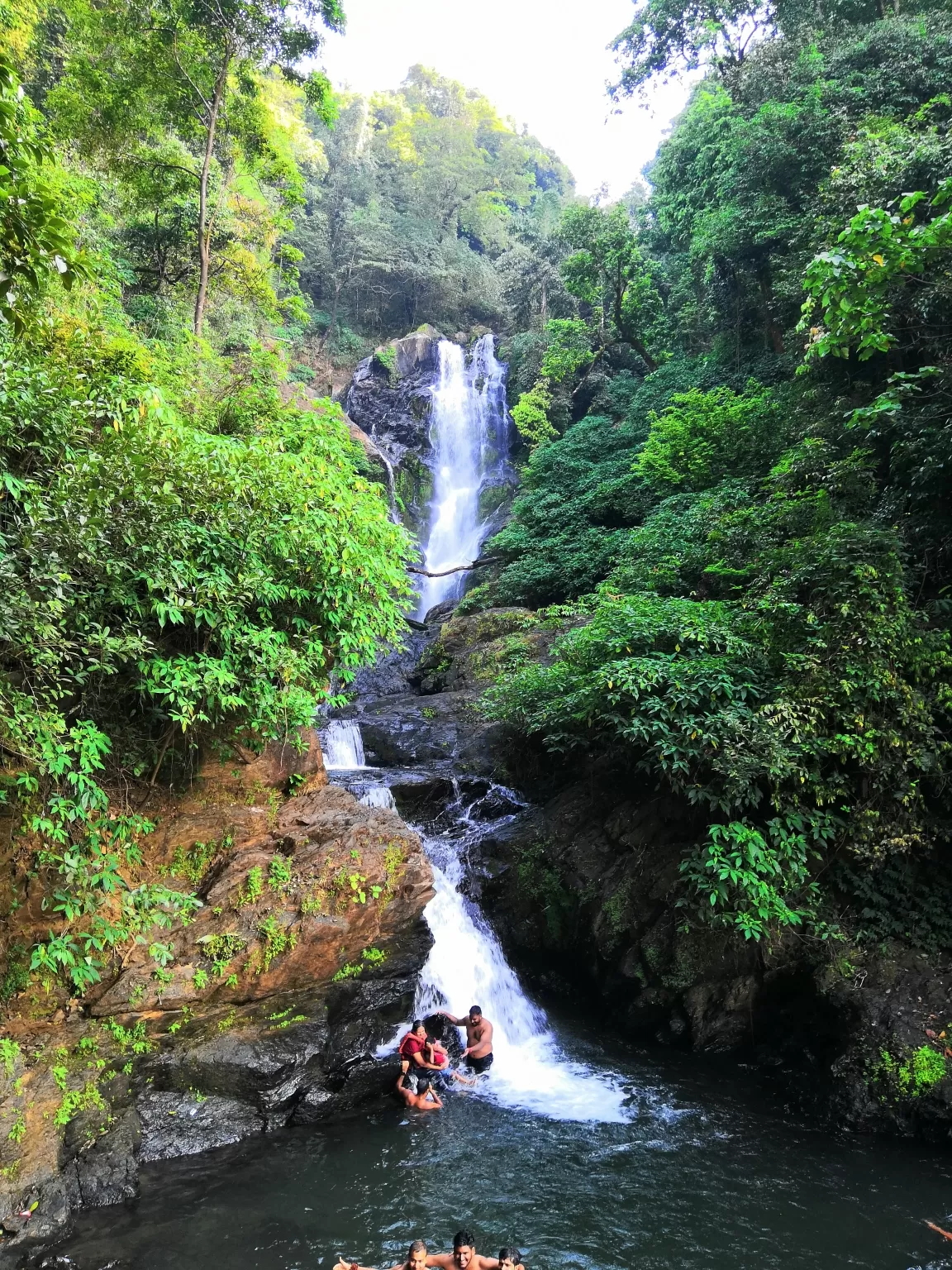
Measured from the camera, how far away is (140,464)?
5.77 metres

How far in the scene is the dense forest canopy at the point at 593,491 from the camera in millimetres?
5547

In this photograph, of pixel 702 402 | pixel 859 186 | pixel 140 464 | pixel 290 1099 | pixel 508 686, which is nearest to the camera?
pixel 140 464

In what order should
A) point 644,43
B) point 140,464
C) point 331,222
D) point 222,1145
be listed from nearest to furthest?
point 140,464 → point 222,1145 → point 644,43 → point 331,222

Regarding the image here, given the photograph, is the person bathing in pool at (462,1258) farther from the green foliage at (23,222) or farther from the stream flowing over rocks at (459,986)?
the green foliage at (23,222)

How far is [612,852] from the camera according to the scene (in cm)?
930

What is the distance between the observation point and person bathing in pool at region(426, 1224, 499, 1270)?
4.60 m

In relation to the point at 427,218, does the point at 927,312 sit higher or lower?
lower

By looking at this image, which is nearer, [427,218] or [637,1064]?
[637,1064]

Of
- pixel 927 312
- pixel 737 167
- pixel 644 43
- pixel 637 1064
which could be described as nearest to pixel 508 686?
pixel 637 1064

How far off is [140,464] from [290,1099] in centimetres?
636

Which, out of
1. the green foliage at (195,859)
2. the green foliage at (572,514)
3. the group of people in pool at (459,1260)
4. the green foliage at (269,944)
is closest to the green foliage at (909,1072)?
the group of people in pool at (459,1260)

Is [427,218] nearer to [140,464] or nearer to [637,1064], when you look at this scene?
[140,464]

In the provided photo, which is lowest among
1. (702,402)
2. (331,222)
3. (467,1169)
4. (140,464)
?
(467,1169)

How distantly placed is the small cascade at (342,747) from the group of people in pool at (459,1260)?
8.10 metres
